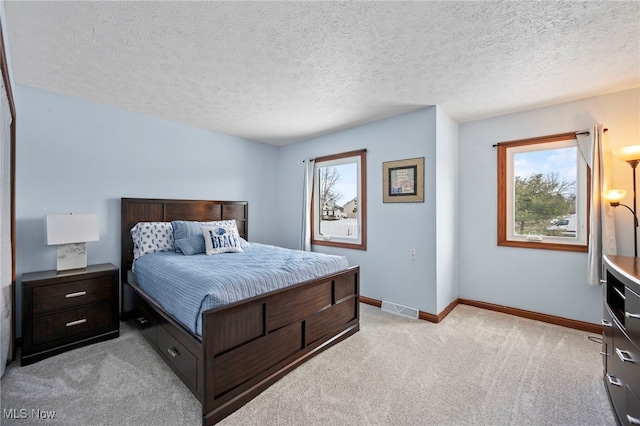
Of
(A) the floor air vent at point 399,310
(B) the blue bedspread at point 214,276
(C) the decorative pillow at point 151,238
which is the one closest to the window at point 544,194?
(A) the floor air vent at point 399,310

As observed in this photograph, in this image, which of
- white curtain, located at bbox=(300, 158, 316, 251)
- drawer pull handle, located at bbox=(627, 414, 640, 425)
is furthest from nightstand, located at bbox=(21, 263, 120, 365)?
drawer pull handle, located at bbox=(627, 414, 640, 425)

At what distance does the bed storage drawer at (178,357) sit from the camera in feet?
6.03

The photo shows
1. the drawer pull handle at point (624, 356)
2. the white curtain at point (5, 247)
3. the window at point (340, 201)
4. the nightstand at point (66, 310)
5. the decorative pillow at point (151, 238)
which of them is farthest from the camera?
the window at point (340, 201)

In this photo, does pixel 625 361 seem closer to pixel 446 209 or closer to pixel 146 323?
pixel 446 209

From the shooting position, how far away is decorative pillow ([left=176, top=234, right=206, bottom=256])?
3.14 meters

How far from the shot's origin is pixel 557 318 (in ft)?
10.2

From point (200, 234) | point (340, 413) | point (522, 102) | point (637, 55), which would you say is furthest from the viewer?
point (200, 234)

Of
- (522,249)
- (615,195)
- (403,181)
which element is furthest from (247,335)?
(615,195)

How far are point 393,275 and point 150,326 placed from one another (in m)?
2.70

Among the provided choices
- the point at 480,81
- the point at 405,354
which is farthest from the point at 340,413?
the point at 480,81

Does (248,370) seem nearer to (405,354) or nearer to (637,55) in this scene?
(405,354)

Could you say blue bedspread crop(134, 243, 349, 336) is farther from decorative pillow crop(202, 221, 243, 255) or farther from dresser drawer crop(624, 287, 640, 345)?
dresser drawer crop(624, 287, 640, 345)

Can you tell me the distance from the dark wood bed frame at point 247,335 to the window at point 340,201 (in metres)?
1.23

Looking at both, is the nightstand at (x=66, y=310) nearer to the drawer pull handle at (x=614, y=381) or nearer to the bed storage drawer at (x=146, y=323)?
the bed storage drawer at (x=146, y=323)
